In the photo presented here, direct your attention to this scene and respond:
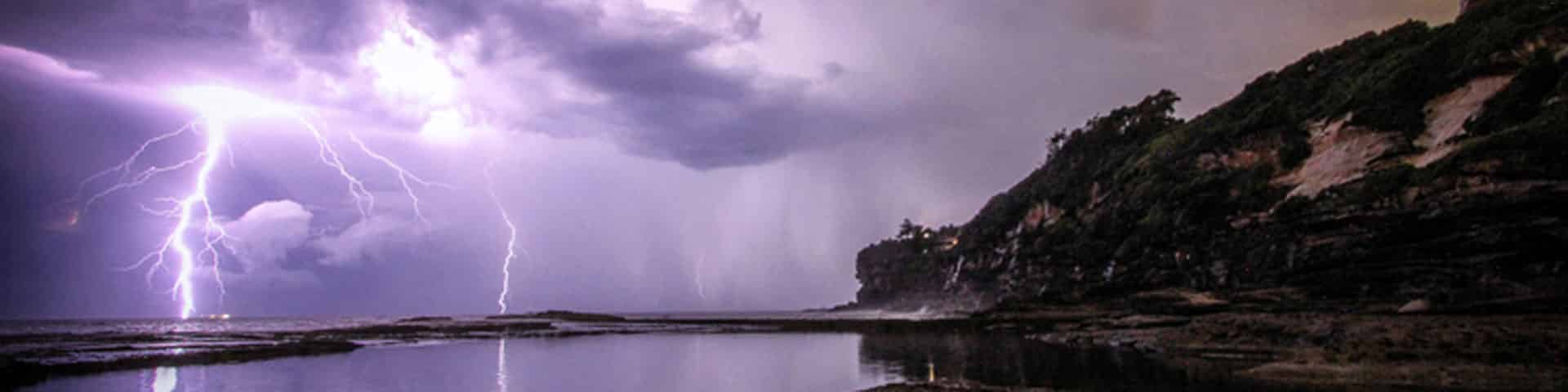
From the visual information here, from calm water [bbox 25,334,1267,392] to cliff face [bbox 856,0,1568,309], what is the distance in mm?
15216

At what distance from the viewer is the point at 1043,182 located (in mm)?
115812

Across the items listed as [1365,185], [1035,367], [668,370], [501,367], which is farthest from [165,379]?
[1365,185]

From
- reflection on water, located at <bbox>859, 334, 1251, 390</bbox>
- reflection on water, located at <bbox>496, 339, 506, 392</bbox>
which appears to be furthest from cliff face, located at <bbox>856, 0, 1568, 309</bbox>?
reflection on water, located at <bbox>496, 339, 506, 392</bbox>

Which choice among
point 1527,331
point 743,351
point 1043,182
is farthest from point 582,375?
point 1043,182

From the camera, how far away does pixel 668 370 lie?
36.3 meters

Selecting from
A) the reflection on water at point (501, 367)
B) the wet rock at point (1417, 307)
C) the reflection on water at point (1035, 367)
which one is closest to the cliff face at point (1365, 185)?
the wet rock at point (1417, 307)

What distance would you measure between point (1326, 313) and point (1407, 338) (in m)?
12.4

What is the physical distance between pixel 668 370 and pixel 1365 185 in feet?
124

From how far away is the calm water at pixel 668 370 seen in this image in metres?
28.6

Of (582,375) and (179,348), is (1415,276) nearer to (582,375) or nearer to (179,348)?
(582,375)

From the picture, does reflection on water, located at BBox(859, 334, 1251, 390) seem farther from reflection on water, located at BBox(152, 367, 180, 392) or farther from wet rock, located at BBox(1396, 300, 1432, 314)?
reflection on water, located at BBox(152, 367, 180, 392)

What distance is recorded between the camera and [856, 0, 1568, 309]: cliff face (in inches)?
1383

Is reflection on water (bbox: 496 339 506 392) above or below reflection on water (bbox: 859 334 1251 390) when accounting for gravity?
above

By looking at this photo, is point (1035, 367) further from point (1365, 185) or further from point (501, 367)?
point (1365, 185)
